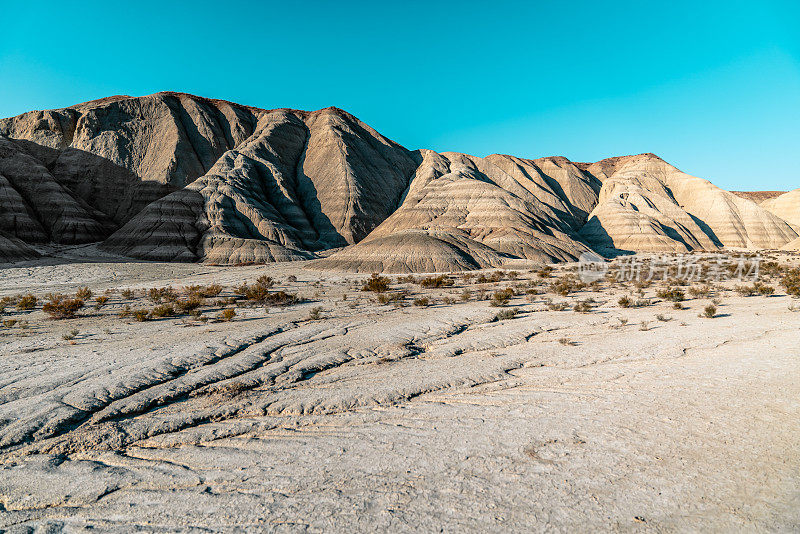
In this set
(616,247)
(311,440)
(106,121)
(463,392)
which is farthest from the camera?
(106,121)

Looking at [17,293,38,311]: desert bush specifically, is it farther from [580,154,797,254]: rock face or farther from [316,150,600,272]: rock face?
[580,154,797,254]: rock face

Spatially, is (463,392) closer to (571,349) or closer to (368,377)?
(368,377)

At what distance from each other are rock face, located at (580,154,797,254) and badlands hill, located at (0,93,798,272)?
352 mm

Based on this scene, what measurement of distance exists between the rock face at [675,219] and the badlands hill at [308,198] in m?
0.35

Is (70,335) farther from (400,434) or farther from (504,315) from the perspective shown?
(504,315)

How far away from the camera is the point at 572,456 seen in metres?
4.89

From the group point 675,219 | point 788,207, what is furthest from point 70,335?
point 788,207

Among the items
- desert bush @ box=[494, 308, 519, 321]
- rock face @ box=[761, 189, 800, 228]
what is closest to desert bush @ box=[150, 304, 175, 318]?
desert bush @ box=[494, 308, 519, 321]

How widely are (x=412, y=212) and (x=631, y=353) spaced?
5600cm

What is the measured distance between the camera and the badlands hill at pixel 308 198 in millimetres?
53656

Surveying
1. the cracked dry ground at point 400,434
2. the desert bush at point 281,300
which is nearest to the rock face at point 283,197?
the desert bush at point 281,300

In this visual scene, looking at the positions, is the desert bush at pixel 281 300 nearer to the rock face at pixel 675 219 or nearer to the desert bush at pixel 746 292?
the desert bush at pixel 746 292

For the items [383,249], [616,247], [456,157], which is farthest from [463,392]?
[456,157]

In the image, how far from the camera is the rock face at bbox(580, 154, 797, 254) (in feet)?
244
